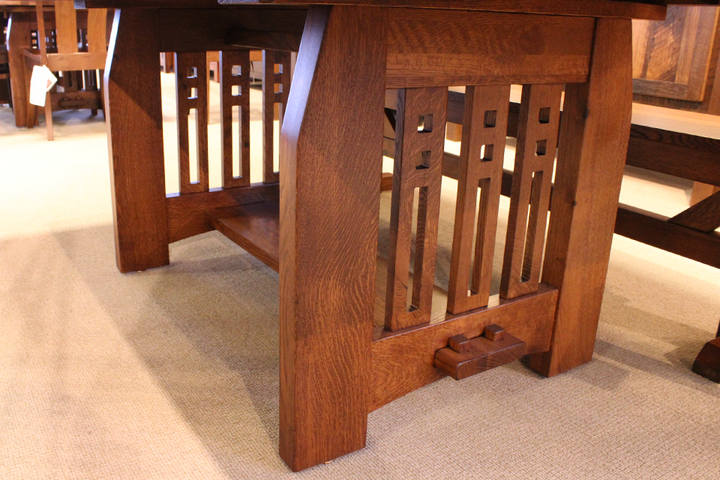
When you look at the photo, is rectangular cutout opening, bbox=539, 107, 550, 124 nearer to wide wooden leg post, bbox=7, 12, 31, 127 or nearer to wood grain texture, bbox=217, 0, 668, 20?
wood grain texture, bbox=217, 0, 668, 20

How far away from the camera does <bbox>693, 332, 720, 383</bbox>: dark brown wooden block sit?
1398 millimetres

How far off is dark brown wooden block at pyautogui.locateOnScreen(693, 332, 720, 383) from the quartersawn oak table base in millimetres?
228

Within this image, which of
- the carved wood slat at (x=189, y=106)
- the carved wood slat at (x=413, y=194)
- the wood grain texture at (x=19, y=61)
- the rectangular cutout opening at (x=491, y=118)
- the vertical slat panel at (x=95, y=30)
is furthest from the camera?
the wood grain texture at (x=19, y=61)

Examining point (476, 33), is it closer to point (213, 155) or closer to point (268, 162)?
point (268, 162)

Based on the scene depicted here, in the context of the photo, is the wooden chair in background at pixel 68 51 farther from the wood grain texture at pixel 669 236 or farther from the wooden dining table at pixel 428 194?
the wood grain texture at pixel 669 236

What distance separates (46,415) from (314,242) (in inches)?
25.0

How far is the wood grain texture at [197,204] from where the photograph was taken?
6.22 ft

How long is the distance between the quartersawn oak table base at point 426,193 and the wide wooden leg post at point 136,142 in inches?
5.5

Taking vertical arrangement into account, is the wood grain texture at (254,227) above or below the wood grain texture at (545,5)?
below

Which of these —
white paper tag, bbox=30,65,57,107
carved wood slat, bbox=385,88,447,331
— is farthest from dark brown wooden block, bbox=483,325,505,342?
white paper tag, bbox=30,65,57,107

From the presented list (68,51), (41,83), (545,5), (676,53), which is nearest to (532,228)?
(545,5)

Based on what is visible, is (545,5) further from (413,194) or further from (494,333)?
(494,333)

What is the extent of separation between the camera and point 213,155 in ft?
10.6

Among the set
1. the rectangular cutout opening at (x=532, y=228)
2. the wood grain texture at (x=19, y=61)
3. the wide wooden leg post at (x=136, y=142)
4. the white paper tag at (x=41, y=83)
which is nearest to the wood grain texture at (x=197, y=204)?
the wide wooden leg post at (x=136, y=142)
